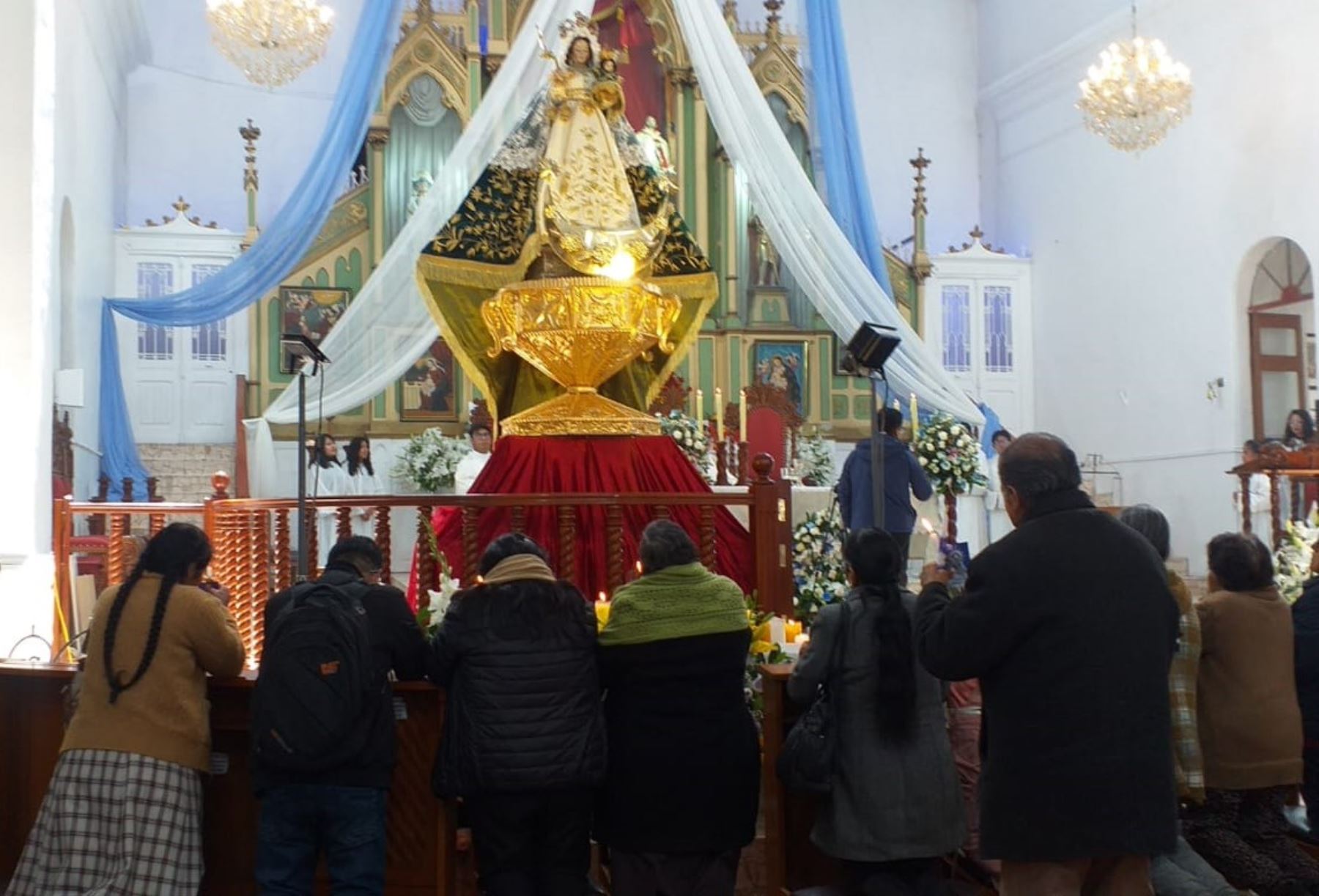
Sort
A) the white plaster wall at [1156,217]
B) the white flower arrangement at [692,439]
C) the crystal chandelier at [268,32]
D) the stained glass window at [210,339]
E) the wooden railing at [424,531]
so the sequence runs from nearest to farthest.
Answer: the wooden railing at [424,531] < the white flower arrangement at [692,439] < the crystal chandelier at [268,32] < the white plaster wall at [1156,217] < the stained glass window at [210,339]

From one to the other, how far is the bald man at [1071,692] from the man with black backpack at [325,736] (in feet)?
5.00

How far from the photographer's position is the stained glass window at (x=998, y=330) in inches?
632

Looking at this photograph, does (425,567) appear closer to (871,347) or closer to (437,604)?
(437,604)

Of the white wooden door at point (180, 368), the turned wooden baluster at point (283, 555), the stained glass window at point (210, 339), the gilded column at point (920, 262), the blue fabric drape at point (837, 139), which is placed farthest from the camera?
the gilded column at point (920, 262)

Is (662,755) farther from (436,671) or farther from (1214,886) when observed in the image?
(1214,886)

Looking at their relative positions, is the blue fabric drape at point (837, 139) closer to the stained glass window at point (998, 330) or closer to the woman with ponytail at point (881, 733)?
the woman with ponytail at point (881, 733)

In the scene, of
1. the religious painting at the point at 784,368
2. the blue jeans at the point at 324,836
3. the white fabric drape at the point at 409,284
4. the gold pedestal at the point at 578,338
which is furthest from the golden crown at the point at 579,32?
the religious painting at the point at 784,368

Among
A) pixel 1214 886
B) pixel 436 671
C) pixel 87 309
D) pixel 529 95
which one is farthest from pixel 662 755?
pixel 87 309

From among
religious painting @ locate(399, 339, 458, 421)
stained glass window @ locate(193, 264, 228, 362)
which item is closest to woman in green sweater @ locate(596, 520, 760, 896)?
religious painting @ locate(399, 339, 458, 421)

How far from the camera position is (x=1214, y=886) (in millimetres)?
3604

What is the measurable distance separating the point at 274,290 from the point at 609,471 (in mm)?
8094

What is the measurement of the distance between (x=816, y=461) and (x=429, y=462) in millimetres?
3625

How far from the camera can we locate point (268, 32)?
35.0 feet

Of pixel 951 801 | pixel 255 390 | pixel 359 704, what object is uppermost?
pixel 255 390
